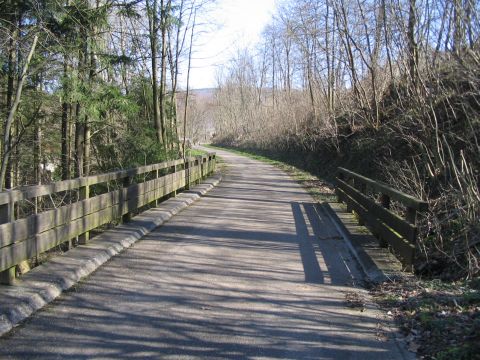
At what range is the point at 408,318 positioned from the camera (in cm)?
512

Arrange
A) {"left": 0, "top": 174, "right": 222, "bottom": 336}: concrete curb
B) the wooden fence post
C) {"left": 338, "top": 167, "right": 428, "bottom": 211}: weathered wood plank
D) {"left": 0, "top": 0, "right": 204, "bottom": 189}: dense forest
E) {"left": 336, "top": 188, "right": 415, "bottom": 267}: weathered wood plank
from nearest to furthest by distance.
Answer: {"left": 0, "top": 174, "right": 222, "bottom": 336}: concrete curb
the wooden fence post
{"left": 338, "top": 167, "right": 428, "bottom": 211}: weathered wood plank
{"left": 336, "top": 188, "right": 415, "bottom": 267}: weathered wood plank
{"left": 0, "top": 0, "right": 204, "bottom": 189}: dense forest

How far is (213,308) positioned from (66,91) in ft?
32.2

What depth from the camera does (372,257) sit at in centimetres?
764

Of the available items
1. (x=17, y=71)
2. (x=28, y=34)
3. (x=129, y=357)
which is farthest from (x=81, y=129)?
(x=129, y=357)

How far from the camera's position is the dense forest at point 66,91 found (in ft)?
40.1

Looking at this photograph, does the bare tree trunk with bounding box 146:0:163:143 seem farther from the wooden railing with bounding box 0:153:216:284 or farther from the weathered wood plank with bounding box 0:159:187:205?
the weathered wood plank with bounding box 0:159:187:205

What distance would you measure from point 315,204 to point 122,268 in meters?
8.91

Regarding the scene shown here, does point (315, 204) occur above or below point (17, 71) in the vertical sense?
below

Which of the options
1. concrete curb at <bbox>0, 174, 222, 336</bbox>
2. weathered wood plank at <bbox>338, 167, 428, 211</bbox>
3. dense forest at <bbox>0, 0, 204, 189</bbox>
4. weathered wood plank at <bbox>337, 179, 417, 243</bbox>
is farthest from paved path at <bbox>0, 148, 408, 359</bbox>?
dense forest at <bbox>0, 0, 204, 189</bbox>

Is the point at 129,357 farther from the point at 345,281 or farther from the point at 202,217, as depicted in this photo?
the point at 202,217

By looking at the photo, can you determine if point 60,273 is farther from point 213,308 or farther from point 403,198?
point 403,198

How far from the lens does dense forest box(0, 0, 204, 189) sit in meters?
12.2

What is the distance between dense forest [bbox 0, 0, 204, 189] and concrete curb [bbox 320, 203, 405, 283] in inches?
302

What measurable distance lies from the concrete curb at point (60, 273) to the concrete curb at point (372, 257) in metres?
3.80
